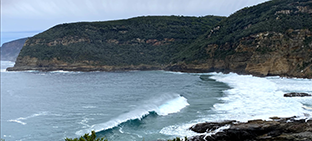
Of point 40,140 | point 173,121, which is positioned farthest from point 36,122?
point 173,121

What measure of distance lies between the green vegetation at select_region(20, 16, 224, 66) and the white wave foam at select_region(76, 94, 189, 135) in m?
58.8

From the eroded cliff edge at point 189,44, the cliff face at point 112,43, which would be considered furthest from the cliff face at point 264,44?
the cliff face at point 112,43

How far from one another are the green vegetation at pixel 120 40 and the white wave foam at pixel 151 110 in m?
58.8

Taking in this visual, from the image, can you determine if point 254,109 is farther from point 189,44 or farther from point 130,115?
point 189,44

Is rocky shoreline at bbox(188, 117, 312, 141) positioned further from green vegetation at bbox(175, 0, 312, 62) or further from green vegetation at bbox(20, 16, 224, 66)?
green vegetation at bbox(20, 16, 224, 66)

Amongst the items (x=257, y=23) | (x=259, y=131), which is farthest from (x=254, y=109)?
(x=257, y=23)

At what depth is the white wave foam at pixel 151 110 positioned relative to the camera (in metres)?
17.7

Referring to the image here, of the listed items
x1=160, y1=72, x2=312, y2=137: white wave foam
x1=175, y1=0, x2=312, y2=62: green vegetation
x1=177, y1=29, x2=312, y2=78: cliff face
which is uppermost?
x1=175, y1=0, x2=312, y2=62: green vegetation

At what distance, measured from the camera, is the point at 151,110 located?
22453 mm

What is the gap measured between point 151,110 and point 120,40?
8591cm

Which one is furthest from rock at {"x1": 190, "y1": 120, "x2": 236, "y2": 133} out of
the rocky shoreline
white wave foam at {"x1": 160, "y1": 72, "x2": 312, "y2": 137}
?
white wave foam at {"x1": 160, "y1": 72, "x2": 312, "y2": 137}

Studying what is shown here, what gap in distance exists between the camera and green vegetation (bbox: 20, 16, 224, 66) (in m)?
91.9

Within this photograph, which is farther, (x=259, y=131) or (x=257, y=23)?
(x=257, y=23)

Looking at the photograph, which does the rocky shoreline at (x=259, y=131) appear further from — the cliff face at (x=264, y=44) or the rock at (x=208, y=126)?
the cliff face at (x=264, y=44)
